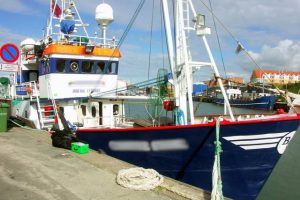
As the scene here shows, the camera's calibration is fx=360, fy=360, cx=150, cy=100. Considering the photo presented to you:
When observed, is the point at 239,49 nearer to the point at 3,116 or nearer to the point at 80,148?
the point at 80,148

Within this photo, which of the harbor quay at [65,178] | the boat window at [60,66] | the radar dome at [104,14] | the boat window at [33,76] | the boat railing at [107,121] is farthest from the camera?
the boat window at [33,76]

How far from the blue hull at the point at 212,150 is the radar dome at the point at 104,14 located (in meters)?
6.64

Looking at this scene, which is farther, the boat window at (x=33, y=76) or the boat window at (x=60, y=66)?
the boat window at (x=33, y=76)

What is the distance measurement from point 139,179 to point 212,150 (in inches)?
77.8

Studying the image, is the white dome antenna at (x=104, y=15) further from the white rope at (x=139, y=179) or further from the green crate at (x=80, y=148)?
the white rope at (x=139, y=179)

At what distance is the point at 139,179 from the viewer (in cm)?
687

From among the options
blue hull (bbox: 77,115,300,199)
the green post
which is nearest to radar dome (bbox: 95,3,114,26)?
the green post

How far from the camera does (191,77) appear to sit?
9.19 m

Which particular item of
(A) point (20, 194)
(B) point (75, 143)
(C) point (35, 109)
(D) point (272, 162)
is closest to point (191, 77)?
(D) point (272, 162)

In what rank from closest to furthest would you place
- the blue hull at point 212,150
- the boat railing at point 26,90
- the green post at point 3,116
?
1. the blue hull at point 212,150
2. the green post at point 3,116
3. the boat railing at point 26,90

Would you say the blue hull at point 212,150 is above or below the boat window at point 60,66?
below

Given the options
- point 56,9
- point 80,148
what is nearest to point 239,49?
point 80,148

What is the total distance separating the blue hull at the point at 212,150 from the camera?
7.64m

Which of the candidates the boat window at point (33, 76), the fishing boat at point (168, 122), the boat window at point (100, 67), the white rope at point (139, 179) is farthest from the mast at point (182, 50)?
the boat window at point (33, 76)
